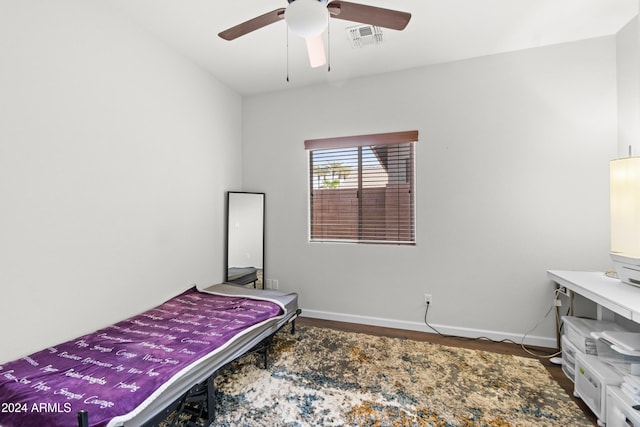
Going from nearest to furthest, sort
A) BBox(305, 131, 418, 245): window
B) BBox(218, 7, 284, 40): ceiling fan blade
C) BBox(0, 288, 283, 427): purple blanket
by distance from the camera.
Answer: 1. BBox(0, 288, 283, 427): purple blanket
2. BBox(218, 7, 284, 40): ceiling fan blade
3. BBox(305, 131, 418, 245): window

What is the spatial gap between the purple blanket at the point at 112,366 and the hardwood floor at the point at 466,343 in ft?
3.33

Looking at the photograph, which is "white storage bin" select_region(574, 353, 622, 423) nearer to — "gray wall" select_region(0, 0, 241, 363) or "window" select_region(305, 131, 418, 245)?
"window" select_region(305, 131, 418, 245)

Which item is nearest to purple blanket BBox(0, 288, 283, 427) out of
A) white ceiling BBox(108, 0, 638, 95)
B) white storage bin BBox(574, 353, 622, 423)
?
white storage bin BBox(574, 353, 622, 423)

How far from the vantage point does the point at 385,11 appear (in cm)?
153

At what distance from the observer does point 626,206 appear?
1.77m

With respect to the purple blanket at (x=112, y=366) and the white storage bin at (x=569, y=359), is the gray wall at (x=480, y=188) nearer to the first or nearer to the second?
the white storage bin at (x=569, y=359)

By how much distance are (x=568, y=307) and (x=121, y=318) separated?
3.72m

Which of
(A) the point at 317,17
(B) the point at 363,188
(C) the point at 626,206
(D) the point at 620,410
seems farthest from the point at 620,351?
(A) the point at 317,17

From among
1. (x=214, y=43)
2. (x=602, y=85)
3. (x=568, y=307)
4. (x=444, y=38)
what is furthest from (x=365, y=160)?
(x=568, y=307)

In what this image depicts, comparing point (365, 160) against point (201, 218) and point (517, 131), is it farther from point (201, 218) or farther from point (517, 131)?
point (201, 218)

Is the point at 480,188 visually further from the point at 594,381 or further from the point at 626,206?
the point at 594,381

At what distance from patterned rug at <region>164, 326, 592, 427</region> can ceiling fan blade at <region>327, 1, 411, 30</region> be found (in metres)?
2.32

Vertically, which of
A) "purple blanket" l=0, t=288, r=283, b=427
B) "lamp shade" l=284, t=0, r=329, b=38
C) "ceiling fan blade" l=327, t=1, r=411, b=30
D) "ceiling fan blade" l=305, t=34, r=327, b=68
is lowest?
"purple blanket" l=0, t=288, r=283, b=427

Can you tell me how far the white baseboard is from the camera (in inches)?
98.1
